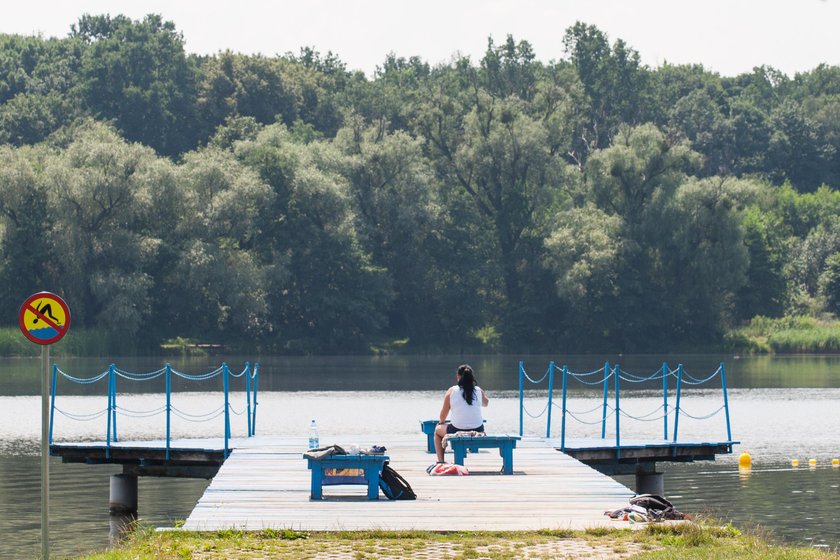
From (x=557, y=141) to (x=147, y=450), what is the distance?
8032cm

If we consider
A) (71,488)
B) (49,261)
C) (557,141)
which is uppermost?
(557,141)

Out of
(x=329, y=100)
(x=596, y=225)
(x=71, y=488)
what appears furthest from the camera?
(x=329, y=100)

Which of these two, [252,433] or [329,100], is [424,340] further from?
[252,433]

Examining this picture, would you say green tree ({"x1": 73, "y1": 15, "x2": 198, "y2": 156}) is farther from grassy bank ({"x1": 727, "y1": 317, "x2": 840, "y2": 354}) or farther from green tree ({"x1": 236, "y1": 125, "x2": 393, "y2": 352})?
grassy bank ({"x1": 727, "y1": 317, "x2": 840, "y2": 354})

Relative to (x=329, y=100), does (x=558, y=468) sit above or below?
below

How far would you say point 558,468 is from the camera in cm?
2258

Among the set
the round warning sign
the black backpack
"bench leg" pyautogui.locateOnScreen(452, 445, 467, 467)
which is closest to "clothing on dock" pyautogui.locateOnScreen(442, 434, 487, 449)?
"bench leg" pyautogui.locateOnScreen(452, 445, 467, 467)

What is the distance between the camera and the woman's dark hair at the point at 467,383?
872 inches

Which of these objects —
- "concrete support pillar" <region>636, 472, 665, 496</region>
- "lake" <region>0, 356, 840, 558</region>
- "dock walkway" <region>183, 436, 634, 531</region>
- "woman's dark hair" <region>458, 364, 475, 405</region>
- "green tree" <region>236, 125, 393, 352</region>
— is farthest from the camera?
"green tree" <region>236, 125, 393, 352</region>

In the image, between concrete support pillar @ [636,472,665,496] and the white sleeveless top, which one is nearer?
the white sleeveless top

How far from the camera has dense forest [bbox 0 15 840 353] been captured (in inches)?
3410

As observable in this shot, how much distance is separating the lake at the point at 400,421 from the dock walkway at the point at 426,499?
3414 millimetres

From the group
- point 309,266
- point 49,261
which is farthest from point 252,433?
point 309,266

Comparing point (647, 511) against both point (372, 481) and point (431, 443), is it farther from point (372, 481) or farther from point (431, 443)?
point (431, 443)
